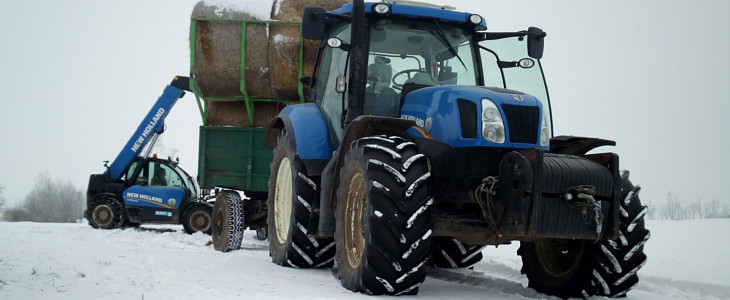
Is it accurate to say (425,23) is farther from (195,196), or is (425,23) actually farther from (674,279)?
(195,196)

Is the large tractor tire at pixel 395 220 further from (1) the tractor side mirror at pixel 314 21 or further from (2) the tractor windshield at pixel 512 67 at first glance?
(2) the tractor windshield at pixel 512 67

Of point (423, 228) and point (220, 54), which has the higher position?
point (220, 54)

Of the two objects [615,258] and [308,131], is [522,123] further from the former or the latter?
[308,131]

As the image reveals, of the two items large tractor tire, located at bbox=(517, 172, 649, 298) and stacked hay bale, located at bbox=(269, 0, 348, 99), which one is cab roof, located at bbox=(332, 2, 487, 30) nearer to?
large tractor tire, located at bbox=(517, 172, 649, 298)

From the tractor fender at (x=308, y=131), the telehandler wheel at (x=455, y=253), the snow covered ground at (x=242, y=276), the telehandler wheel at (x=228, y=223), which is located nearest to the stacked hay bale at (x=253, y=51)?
the telehandler wheel at (x=228, y=223)

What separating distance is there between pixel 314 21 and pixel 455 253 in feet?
11.2

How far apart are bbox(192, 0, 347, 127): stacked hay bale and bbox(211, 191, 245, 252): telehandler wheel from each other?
6.15 feet

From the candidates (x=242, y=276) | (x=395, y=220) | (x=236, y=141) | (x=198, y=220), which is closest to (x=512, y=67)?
(x=395, y=220)

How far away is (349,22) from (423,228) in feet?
8.61

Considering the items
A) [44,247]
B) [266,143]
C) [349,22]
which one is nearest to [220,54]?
[266,143]

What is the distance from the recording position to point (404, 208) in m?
5.45

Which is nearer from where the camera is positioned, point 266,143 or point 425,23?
point 425,23

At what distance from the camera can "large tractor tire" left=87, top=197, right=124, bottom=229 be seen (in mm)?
15711

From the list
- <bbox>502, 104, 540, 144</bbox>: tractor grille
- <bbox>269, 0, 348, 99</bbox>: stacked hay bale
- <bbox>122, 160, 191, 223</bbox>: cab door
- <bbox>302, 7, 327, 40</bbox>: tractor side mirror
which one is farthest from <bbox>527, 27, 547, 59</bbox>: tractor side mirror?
<bbox>122, 160, 191, 223</bbox>: cab door
